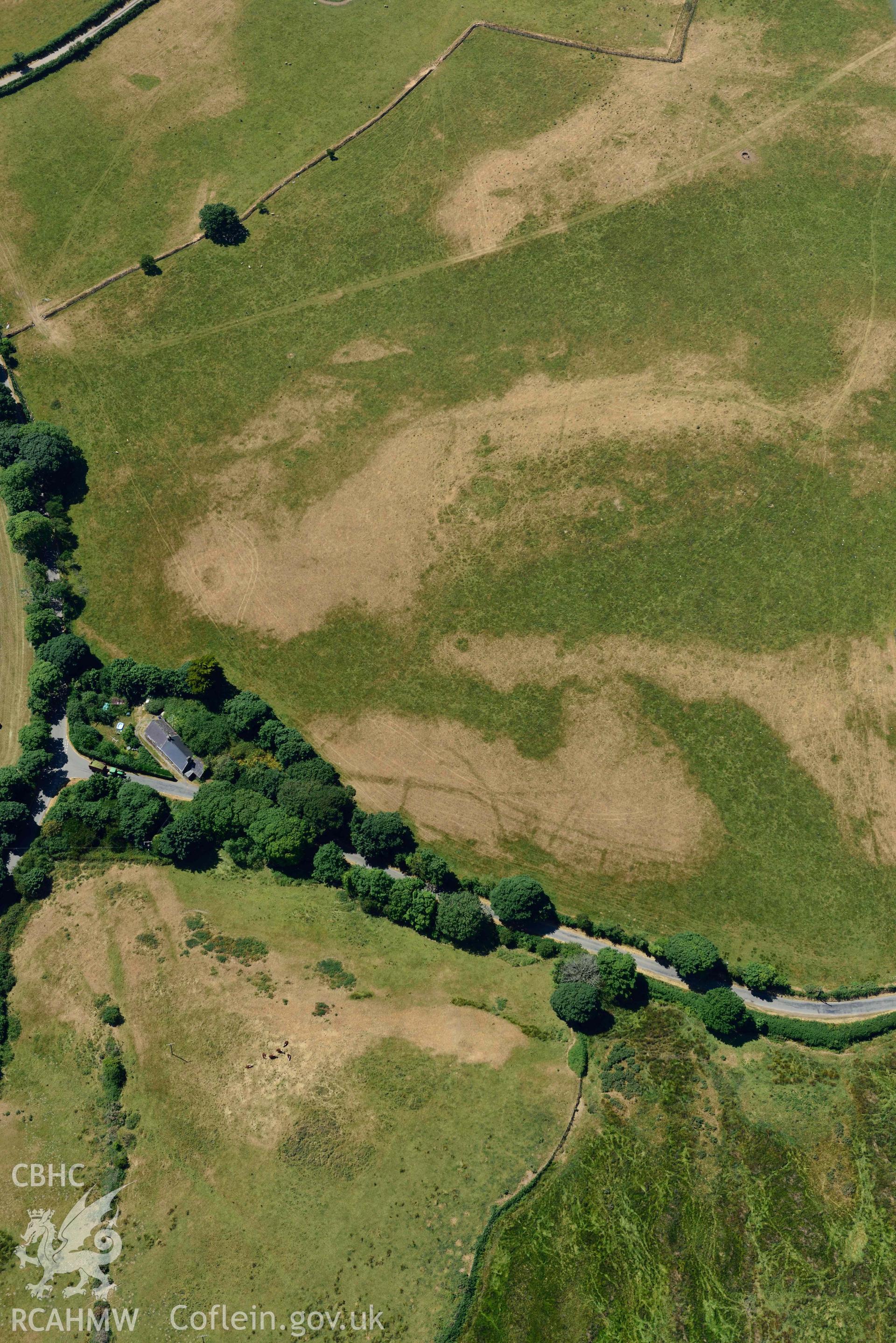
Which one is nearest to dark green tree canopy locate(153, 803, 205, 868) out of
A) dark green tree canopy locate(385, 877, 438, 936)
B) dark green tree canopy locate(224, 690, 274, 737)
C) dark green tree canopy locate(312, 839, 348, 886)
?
dark green tree canopy locate(224, 690, 274, 737)

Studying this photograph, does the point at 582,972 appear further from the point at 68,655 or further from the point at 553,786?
the point at 68,655

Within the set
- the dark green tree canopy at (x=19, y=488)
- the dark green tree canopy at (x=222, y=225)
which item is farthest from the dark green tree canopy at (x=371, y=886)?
the dark green tree canopy at (x=222, y=225)

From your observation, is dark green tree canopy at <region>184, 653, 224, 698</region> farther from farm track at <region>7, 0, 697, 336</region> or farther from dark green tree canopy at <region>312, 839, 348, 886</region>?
farm track at <region>7, 0, 697, 336</region>

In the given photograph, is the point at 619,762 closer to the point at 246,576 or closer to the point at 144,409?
the point at 246,576

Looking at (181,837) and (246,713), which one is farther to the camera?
(246,713)

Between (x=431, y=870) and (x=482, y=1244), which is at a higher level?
(x=431, y=870)

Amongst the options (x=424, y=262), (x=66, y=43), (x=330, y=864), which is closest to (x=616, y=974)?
(x=330, y=864)

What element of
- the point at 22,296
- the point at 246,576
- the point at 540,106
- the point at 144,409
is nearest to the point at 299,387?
the point at 144,409

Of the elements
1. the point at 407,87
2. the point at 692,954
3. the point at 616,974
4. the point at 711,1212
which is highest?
the point at 407,87

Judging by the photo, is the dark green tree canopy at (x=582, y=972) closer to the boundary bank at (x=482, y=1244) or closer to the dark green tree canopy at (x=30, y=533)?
the boundary bank at (x=482, y=1244)
